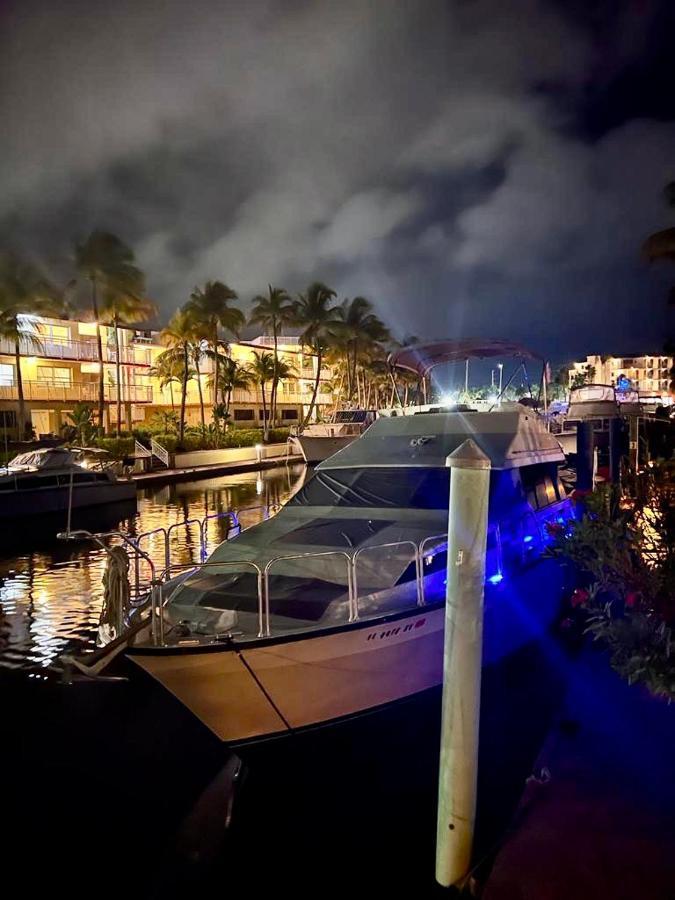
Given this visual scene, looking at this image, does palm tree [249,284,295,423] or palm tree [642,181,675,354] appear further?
palm tree [249,284,295,423]

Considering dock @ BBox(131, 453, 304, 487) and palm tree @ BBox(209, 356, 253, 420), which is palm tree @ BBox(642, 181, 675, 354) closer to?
dock @ BBox(131, 453, 304, 487)

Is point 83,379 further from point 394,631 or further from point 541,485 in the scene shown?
point 394,631

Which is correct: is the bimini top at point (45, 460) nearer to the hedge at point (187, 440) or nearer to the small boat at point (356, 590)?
the hedge at point (187, 440)

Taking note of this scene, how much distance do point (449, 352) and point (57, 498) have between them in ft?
43.5

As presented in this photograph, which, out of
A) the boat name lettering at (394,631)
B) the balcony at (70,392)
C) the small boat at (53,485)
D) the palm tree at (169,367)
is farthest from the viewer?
the palm tree at (169,367)

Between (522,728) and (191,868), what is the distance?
3609mm

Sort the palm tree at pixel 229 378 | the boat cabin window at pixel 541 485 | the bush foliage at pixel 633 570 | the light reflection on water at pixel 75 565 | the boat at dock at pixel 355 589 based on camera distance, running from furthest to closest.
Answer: the palm tree at pixel 229 378 < the light reflection on water at pixel 75 565 < the boat cabin window at pixel 541 485 < the boat at dock at pixel 355 589 < the bush foliage at pixel 633 570

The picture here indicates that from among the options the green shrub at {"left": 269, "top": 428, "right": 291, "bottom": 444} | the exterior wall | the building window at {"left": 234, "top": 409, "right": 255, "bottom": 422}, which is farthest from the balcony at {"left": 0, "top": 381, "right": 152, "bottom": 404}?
the exterior wall

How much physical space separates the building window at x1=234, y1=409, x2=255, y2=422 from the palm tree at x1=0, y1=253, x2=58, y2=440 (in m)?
25.7

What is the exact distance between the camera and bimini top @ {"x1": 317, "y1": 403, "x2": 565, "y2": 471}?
335 inches

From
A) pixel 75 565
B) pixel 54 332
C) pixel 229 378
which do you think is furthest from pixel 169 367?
pixel 75 565

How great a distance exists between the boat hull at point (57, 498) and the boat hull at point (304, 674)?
16301 millimetres

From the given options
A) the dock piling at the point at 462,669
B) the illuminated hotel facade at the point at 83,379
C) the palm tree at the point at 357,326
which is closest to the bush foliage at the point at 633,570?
the dock piling at the point at 462,669

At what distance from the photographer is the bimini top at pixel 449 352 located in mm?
14438
